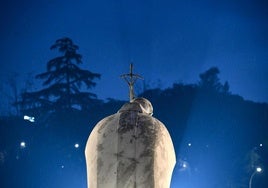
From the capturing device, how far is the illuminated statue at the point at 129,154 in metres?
5.79

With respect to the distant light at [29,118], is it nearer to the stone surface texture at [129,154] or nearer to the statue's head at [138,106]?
the statue's head at [138,106]

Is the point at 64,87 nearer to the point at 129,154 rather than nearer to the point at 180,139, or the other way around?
the point at 180,139

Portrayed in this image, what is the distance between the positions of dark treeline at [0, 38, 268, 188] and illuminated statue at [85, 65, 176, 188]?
28901 mm

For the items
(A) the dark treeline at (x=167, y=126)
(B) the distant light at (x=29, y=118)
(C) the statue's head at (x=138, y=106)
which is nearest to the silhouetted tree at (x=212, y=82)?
(A) the dark treeline at (x=167, y=126)

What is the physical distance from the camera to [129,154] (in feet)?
19.2

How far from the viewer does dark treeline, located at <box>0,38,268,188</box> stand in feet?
119

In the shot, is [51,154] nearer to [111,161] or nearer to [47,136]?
[47,136]

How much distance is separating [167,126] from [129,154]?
36321 millimetres

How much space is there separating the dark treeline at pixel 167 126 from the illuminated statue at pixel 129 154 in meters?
28.9

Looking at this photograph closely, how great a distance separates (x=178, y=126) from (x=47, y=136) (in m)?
13.7

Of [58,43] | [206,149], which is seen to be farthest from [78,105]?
[206,149]

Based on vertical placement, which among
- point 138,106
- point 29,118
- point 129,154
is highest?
point 29,118

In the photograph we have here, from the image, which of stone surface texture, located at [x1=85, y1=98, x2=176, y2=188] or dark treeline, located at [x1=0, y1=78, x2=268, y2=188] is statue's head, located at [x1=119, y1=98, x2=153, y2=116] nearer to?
stone surface texture, located at [x1=85, y1=98, x2=176, y2=188]

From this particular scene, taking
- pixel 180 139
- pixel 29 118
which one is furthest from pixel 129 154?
pixel 29 118
